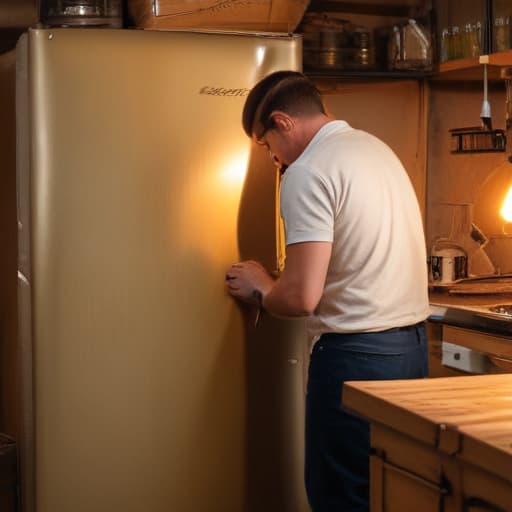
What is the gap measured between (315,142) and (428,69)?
128cm

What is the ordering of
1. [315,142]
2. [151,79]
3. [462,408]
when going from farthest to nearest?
[151,79] → [315,142] → [462,408]

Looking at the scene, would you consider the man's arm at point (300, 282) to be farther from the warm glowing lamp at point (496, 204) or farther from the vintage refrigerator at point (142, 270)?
the warm glowing lamp at point (496, 204)

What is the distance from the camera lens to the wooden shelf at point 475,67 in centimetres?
308

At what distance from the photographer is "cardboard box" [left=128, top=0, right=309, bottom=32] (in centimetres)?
248

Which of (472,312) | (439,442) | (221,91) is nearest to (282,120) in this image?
(221,91)

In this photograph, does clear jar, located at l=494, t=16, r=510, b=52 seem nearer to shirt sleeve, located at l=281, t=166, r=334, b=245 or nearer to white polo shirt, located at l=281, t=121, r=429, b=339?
white polo shirt, located at l=281, t=121, r=429, b=339

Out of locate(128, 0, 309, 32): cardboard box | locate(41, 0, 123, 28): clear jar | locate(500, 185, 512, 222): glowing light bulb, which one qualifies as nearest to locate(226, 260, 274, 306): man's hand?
locate(128, 0, 309, 32): cardboard box

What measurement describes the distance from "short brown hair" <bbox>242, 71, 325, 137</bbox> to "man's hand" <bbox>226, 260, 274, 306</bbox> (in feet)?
1.13

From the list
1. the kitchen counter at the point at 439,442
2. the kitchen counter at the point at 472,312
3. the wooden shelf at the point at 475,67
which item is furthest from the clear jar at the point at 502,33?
the kitchen counter at the point at 439,442

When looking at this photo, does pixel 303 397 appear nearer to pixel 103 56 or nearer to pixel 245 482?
pixel 245 482

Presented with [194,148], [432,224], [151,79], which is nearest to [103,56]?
[151,79]

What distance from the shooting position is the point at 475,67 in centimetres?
322

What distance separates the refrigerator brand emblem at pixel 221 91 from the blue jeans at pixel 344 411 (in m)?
0.65

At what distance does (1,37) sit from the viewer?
3.08 meters
